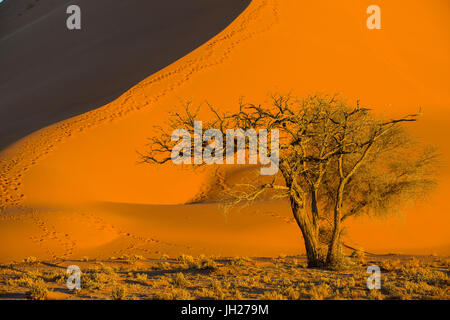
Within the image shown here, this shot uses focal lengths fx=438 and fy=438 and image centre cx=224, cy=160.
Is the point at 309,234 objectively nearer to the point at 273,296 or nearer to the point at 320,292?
the point at 320,292

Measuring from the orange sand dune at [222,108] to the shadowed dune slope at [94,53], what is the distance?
6.37 feet

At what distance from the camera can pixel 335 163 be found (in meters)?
12.7

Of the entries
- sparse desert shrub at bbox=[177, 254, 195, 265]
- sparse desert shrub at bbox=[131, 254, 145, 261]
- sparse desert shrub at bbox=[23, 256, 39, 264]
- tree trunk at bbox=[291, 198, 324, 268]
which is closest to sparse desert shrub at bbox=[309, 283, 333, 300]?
tree trunk at bbox=[291, 198, 324, 268]

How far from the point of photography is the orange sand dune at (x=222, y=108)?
1635 centimetres

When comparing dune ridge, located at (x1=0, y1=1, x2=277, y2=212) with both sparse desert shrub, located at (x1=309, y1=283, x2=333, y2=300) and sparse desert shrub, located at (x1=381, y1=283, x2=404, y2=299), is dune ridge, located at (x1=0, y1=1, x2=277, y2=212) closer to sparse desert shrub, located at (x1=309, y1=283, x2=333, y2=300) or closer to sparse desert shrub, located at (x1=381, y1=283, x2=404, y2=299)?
sparse desert shrub, located at (x1=309, y1=283, x2=333, y2=300)

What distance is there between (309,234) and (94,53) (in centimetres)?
2808

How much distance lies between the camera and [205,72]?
27.2 metres

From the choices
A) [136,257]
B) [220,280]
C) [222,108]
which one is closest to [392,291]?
[220,280]

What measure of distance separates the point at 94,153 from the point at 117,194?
2.79 meters

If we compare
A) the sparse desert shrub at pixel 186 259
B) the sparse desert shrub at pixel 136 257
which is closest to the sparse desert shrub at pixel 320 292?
the sparse desert shrub at pixel 186 259

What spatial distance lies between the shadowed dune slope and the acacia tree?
639 inches

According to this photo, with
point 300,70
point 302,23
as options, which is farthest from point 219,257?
point 302,23

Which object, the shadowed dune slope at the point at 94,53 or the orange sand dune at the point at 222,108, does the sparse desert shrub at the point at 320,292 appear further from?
the shadowed dune slope at the point at 94,53

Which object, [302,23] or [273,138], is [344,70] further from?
[273,138]
